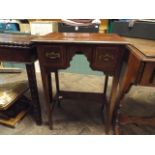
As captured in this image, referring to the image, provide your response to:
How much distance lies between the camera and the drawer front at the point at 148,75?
0.75 meters

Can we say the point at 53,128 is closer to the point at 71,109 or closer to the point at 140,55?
the point at 71,109

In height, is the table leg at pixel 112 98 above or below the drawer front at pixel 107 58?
below

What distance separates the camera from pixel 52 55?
92cm

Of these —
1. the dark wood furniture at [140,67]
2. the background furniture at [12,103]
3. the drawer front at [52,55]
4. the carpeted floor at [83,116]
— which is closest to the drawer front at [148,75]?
the dark wood furniture at [140,67]

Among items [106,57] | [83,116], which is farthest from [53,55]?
[83,116]

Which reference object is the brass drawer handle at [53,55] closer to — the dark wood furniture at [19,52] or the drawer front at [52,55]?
the drawer front at [52,55]

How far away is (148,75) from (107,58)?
0.24m

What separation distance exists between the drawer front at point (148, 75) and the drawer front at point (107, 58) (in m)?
0.17

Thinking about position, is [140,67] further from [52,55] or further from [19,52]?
[19,52]

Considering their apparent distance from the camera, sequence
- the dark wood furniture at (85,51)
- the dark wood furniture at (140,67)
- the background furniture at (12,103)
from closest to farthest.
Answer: the dark wood furniture at (140,67) < the dark wood furniture at (85,51) < the background furniture at (12,103)

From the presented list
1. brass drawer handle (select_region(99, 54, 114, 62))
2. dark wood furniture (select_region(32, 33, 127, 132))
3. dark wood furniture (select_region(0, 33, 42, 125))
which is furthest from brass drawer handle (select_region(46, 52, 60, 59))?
brass drawer handle (select_region(99, 54, 114, 62))

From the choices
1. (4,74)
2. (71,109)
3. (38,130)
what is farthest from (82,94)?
(4,74)
